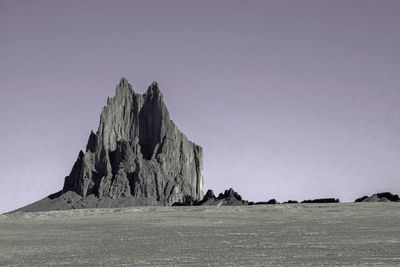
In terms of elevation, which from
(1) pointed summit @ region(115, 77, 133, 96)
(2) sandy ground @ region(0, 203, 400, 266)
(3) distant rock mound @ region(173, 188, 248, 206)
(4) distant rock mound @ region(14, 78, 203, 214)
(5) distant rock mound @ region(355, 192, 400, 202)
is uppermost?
(1) pointed summit @ region(115, 77, 133, 96)

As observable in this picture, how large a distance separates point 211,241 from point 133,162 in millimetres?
111910

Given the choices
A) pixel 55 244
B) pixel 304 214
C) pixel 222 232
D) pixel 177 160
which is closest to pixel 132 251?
pixel 55 244

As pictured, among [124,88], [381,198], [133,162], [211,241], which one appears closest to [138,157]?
[133,162]

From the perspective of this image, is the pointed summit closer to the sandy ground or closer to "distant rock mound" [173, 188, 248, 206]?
"distant rock mound" [173, 188, 248, 206]

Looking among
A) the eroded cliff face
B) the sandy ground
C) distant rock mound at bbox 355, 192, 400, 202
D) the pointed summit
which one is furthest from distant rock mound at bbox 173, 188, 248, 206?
the pointed summit

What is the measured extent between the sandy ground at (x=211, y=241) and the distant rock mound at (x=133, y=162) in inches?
3076

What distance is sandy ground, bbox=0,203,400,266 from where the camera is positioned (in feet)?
96.9

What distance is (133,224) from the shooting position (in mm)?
56281

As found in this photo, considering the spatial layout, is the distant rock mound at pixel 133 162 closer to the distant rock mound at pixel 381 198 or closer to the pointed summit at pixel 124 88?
the pointed summit at pixel 124 88

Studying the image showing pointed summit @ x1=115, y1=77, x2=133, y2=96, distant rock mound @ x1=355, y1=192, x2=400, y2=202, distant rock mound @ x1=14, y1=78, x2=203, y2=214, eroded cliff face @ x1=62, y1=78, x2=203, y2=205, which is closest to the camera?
distant rock mound @ x1=355, y1=192, x2=400, y2=202

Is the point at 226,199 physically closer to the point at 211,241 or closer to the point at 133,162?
the point at 133,162

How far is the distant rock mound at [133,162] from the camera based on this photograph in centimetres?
14200

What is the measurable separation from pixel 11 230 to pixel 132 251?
2143 centimetres

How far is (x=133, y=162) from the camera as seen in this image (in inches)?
5886
